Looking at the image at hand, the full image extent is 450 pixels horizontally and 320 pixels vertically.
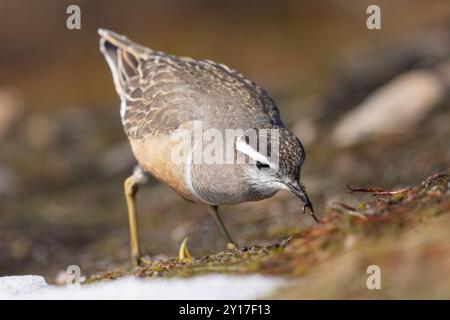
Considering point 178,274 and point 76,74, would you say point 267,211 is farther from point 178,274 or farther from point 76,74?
point 76,74

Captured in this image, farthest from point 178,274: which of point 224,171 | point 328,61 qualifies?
point 328,61

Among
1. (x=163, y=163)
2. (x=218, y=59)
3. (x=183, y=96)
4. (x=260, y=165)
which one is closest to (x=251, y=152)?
(x=260, y=165)

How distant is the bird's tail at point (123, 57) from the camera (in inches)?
482

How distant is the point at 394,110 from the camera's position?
1614cm

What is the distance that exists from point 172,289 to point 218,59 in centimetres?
2049

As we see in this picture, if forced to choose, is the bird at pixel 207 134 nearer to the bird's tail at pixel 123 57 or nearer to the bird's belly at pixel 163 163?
the bird's belly at pixel 163 163

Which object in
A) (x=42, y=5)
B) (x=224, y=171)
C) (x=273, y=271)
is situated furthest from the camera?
(x=42, y=5)

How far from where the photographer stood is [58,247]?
14.1 metres

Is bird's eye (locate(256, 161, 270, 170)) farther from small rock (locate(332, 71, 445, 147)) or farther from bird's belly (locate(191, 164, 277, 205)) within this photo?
small rock (locate(332, 71, 445, 147))

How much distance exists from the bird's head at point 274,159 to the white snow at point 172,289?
183cm

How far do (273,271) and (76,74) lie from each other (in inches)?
838

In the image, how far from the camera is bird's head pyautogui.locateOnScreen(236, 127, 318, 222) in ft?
27.3

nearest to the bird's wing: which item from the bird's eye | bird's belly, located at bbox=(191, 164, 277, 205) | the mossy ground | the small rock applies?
bird's belly, located at bbox=(191, 164, 277, 205)
